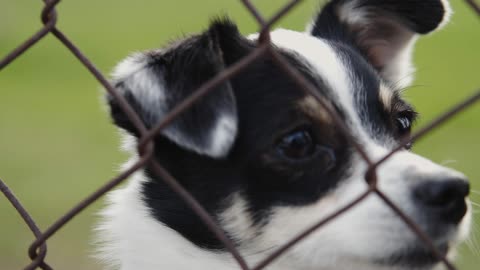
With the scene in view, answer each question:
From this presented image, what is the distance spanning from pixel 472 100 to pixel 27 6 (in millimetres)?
12778

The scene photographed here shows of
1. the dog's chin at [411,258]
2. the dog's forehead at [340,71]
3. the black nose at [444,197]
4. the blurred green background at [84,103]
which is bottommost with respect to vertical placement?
the blurred green background at [84,103]

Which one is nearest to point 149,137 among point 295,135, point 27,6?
point 295,135

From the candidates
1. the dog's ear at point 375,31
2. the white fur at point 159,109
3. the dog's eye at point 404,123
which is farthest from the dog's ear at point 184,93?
the dog's ear at point 375,31

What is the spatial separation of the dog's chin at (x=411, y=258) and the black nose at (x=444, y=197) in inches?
4.0

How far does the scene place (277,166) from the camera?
2.40 meters

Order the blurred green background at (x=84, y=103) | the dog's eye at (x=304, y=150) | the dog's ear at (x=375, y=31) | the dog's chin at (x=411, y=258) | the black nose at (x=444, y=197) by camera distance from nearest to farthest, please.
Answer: the black nose at (x=444, y=197) → the dog's chin at (x=411, y=258) → the dog's eye at (x=304, y=150) → the dog's ear at (x=375, y=31) → the blurred green background at (x=84, y=103)

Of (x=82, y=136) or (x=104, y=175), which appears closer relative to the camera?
(x=104, y=175)

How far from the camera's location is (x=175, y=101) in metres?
2.22

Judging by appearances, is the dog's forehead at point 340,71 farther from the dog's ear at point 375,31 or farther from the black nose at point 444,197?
the black nose at point 444,197

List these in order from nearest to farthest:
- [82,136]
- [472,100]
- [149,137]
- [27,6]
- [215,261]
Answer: [472,100], [149,137], [215,261], [82,136], [27,6]

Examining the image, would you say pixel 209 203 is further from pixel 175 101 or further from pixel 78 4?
pixel 78 4

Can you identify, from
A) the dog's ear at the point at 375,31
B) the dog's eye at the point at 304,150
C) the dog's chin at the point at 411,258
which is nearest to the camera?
the dog's chin at the point at 411,258

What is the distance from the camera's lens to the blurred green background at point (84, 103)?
5938 millimetres

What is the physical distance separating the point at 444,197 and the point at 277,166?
1.62 feet
